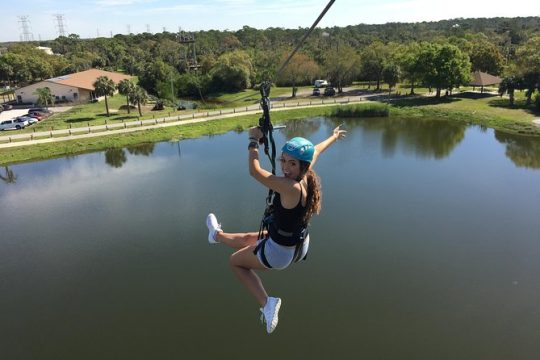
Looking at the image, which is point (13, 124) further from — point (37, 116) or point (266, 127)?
point (266, 127)

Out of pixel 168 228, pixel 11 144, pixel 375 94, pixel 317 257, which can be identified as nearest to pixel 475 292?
pixel 317 257

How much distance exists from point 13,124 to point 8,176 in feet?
41.5

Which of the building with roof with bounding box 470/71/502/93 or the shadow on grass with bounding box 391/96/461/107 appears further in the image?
the building with roof with bounding box 470/71/502/93

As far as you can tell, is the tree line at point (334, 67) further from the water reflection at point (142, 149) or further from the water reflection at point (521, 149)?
the water reflection at point (142, 149)

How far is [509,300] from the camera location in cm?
1218

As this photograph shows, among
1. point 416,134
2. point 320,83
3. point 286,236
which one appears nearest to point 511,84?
point 416,134

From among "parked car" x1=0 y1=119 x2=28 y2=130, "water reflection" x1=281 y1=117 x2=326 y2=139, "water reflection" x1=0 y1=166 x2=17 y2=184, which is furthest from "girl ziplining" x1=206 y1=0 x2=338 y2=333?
"parked car" x1=0 y1=119 x2=28 y2=130

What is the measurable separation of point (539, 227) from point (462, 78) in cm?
3060

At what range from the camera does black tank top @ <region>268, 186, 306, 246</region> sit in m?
4.33

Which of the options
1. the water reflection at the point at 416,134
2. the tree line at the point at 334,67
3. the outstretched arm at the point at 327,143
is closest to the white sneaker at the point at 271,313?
the outstretched arm at the point at 327,143

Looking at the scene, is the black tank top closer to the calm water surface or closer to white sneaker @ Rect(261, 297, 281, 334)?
white sneaker @ Rect(261, 297, 281, 334)

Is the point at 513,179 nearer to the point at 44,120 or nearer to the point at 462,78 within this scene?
the point at 462,78

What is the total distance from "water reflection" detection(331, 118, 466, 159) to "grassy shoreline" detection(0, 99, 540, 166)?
7.15 feet

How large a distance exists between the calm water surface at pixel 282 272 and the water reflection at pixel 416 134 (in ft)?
13.8
